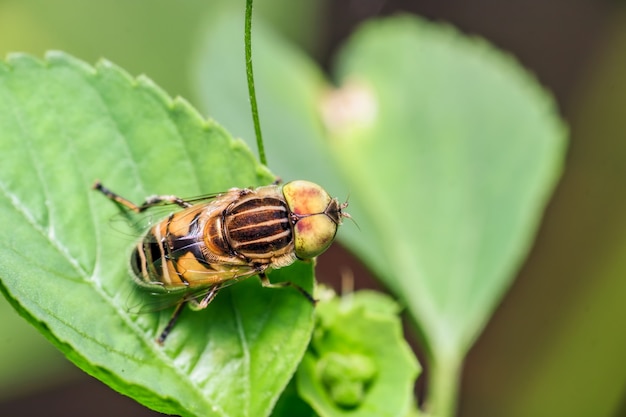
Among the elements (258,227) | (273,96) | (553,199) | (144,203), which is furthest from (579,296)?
(144,203)

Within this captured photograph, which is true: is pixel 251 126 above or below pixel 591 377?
above

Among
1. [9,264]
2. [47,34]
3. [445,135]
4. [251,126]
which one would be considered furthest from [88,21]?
[9,264]

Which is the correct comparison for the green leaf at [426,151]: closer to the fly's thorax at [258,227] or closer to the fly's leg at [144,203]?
the fly's thorax at [258,227]

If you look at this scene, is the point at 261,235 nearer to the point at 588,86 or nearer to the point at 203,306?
the point at 203,306

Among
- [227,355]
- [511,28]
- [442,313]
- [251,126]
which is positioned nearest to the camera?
[227,355]

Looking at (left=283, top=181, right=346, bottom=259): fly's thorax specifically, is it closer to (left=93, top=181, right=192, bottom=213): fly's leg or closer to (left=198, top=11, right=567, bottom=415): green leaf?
(left=93, top=181, right=192, bottom=213): fly's leg

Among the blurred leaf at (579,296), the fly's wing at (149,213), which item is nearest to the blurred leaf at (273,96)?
the fly's wing at (149,213)

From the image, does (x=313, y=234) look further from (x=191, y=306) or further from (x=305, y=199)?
(x=191, y=306)
